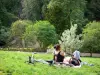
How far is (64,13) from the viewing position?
59.5 m

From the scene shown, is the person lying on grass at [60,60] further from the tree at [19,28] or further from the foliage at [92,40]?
the tree at [19,28]

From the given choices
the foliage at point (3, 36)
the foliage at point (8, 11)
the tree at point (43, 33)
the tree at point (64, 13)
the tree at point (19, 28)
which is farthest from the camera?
the foliage at point (8, 11)

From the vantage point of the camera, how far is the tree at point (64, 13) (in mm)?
58531

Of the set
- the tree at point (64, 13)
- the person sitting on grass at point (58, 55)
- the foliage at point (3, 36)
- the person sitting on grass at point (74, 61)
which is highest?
the tree at point (64, 13)

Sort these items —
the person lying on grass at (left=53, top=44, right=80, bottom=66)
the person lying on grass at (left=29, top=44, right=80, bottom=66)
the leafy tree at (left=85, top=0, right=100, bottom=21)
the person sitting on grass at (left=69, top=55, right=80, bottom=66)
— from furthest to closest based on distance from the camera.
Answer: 1. the leafy tree at (left=85, top=0, right=100, bottom=21)
2. the person sitting on grass at (left=69, top=55, right=80, bottom=66)
3. the person lying on grass at (left=53, top=44, right=80, bottom=66)
4. the person lying on grass at (left=29, top=44, right=80, bottom=66)

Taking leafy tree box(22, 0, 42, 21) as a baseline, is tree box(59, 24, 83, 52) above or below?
below

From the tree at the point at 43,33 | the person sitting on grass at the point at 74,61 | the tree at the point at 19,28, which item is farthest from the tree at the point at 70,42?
the person sitting on grass at the point at 74,61

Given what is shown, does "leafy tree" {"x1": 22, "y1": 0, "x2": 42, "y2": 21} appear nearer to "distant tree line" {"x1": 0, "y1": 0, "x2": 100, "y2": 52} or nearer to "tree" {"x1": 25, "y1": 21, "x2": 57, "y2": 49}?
"distant tree line" {"x1": 0, "y1": 0, "x2": 100, "y2": 52}

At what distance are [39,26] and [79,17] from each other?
607 inches

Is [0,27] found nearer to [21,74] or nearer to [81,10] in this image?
[81,10]

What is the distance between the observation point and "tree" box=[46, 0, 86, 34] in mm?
58531

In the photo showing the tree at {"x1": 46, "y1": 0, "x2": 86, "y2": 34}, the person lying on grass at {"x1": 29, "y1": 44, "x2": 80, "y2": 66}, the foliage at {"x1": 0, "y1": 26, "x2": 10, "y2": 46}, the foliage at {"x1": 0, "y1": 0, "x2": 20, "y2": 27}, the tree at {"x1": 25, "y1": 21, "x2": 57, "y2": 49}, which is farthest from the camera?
the foliage at {"x1": 0, "y1": 0, "x2": 20, "y2": 27}

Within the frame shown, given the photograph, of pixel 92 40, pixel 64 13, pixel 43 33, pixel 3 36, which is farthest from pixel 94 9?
pixel 43 33

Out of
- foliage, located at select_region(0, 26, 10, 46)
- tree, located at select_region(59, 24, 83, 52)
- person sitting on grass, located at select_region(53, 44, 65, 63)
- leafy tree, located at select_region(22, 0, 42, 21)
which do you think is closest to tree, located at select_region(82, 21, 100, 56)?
tree, located at select_region(59, 24, 83, 52)
